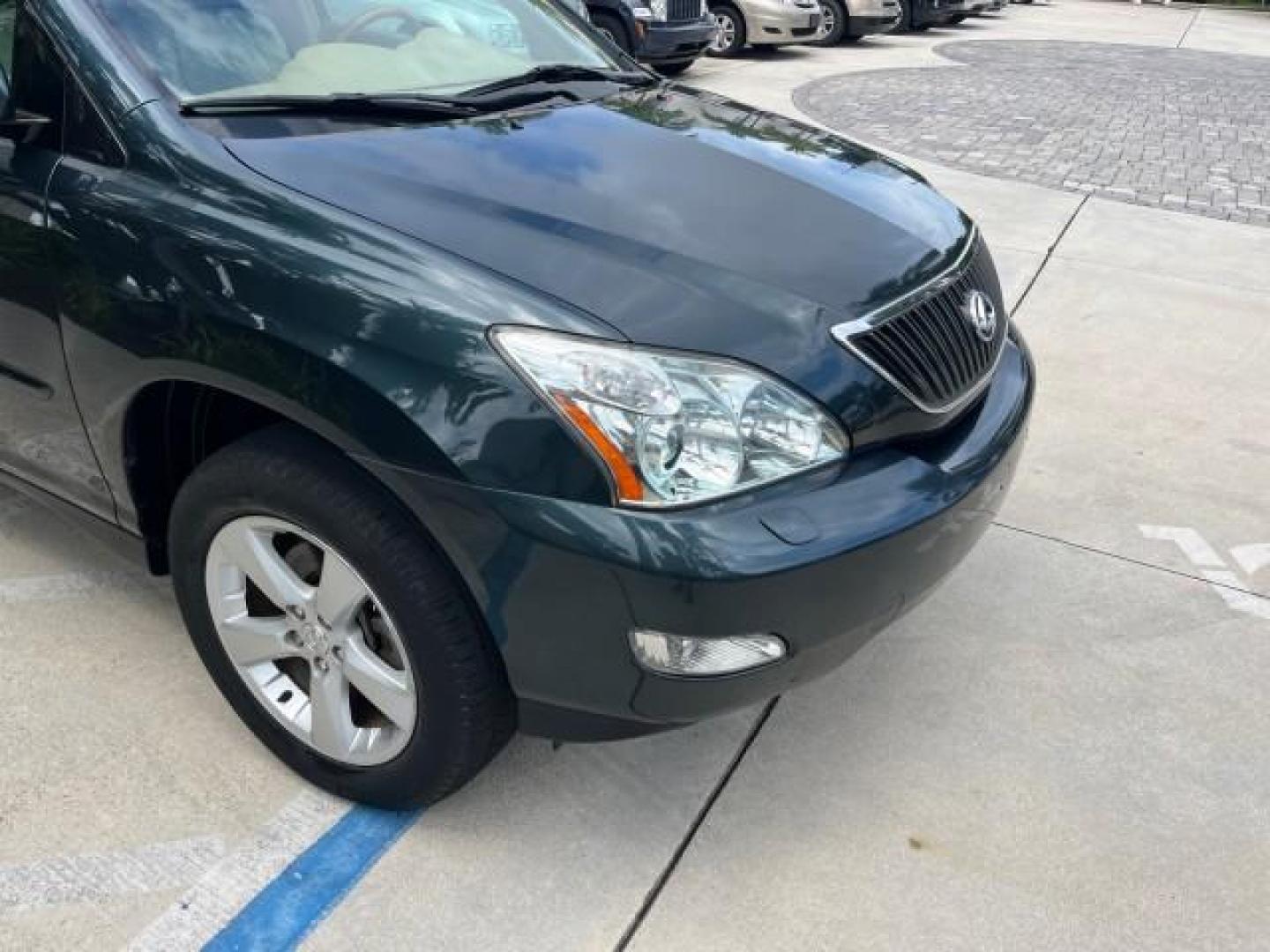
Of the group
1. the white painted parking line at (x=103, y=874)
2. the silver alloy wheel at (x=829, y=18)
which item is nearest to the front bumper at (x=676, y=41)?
the silver alloy wheel at (x=829, y=18)

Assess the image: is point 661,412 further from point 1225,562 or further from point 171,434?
point 1225,562

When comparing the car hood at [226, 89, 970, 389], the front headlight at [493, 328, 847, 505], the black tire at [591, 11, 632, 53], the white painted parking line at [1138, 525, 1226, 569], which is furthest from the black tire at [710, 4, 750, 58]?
the front headlight at [493, 328, 847, 505]

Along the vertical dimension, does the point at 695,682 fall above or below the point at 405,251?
below

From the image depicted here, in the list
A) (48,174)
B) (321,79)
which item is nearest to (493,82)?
(321,79)

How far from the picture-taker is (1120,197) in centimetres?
748

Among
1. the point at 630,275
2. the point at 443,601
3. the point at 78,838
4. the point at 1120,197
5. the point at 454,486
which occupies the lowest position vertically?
the point at 1120,197

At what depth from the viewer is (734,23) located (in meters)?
13.0

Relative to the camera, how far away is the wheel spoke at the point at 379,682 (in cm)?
207

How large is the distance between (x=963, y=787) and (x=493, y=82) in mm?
1966

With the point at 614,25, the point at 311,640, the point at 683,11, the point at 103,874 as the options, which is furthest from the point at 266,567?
the point at 683,11

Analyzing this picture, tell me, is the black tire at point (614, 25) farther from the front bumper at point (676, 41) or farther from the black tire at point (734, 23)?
the black tire at point (734, 23)

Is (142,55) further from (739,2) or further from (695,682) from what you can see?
(739,2)

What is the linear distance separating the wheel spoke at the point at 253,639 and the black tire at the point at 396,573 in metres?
0.15

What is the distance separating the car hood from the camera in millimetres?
1947
